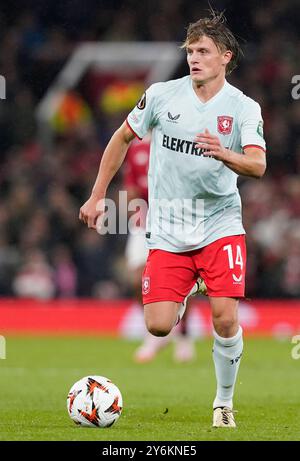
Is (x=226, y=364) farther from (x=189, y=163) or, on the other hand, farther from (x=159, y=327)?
(x=189, y=163)

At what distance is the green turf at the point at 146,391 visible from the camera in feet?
21.8

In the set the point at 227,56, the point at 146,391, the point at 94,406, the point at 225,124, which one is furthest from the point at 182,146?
the point at 146,391

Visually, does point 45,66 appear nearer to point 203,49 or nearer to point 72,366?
point 72,366

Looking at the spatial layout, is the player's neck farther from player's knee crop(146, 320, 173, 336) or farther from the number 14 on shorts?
player's knee crop(146, 320, 173, 336)

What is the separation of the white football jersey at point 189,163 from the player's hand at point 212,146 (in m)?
0.58

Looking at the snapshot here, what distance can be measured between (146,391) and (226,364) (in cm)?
241

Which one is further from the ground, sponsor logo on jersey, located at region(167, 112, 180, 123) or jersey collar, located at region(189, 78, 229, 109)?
jersey collar, located at region(189, 78, 229, 109)

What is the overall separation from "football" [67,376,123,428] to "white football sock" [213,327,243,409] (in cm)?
64

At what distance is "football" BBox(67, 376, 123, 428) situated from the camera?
6.86 metres

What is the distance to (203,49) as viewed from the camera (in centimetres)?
706

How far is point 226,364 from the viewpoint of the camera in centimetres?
713

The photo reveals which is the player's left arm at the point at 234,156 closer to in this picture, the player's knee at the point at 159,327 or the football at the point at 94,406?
the player's knee at the point at 159,327

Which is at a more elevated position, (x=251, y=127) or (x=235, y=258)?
(x=251, y=127)

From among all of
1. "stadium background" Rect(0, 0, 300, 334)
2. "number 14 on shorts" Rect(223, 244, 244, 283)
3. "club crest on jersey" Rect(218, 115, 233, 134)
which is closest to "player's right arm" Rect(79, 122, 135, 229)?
"club crest on jersey" Rect(218, 115, 233, 134)
